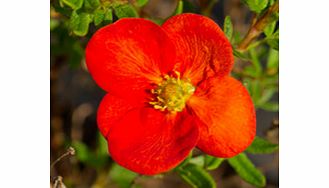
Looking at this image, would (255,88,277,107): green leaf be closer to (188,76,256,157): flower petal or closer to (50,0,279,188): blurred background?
(50,0,279,188): blurred background

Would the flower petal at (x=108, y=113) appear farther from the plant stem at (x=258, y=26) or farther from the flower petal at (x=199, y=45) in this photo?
the plant stem at (x=258, y=26)

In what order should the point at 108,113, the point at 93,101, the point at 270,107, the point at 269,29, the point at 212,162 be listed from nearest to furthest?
the point at 108,113
the point at 269,29
the point at 212,162
the point at 270,107
the point at 93,101

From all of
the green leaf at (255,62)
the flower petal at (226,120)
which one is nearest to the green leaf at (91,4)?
the flower petal at (226,120)

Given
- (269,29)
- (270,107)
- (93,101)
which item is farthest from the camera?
(93,101)

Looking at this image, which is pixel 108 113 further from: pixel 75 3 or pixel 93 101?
pixel 93 101

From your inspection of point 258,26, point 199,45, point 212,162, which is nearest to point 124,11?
point 199,45

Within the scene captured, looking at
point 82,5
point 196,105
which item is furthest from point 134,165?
point 82,5
